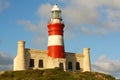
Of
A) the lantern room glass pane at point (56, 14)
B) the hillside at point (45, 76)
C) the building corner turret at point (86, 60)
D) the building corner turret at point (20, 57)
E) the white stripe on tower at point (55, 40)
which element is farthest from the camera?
the building corner turret at point (86, 60)

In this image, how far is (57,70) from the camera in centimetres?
5388

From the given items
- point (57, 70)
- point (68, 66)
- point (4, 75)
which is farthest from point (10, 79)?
point (68, 66)

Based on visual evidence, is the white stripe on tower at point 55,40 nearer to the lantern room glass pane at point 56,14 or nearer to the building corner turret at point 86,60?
the lantern room glass pane at point 56,14

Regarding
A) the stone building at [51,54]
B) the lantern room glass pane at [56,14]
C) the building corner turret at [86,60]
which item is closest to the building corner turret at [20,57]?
the stone building at [51,54]

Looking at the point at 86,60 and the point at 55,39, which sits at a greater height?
the point at 55,39

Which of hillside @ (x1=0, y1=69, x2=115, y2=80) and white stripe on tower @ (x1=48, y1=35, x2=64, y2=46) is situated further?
white stripe on tower @ (x1=48, y1=35, x2=64, y2=46)

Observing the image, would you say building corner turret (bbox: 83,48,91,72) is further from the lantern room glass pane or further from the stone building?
the lantern room glass pane

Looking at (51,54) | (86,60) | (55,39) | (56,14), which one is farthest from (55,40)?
(86,60)

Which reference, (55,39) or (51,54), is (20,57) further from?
(55,39)

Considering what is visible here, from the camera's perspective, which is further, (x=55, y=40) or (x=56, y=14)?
(x=56, y=14)

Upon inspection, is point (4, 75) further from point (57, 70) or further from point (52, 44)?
point (52, 44)

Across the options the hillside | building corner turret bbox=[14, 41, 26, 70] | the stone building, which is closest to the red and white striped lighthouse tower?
the stone building

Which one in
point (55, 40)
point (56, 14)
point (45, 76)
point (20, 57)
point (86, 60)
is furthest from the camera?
point (86, 60)

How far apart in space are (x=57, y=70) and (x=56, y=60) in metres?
6.74
